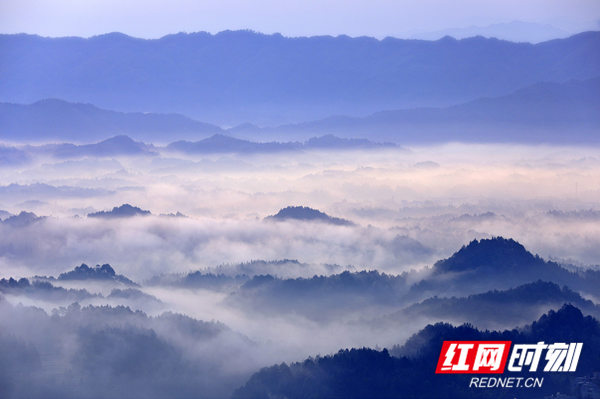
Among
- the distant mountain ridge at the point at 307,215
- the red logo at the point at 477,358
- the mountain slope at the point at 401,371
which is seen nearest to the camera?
the red logo at the point at 477,358

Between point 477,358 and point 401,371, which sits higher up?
point 477,358

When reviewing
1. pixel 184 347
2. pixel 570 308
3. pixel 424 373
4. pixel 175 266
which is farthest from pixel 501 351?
pixel 175 266

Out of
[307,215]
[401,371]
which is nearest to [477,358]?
[401,371]

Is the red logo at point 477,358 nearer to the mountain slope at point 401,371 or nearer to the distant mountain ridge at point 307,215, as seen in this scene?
the mountain slope at point 401,371

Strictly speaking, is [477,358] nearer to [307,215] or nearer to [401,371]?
[401,371]

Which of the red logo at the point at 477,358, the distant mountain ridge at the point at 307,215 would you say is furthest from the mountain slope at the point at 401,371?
the distant mountain ridge at the point at 307,215

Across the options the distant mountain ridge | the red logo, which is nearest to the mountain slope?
the red logo

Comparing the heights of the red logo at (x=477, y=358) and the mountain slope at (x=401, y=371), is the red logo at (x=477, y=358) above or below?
above

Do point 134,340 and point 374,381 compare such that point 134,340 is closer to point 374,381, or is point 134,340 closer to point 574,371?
point 374,381

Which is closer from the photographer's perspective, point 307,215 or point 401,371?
point 401,371

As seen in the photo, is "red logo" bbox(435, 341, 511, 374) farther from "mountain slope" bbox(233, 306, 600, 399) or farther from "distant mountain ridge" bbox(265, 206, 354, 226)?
"distant mountain ridge" bbox(265, 206, 354, 226)

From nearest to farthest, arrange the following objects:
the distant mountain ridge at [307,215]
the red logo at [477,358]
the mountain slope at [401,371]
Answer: the red logo at [477,358] < the mountain slope at [401,371] < the distant mountain ridge at [307,215]
